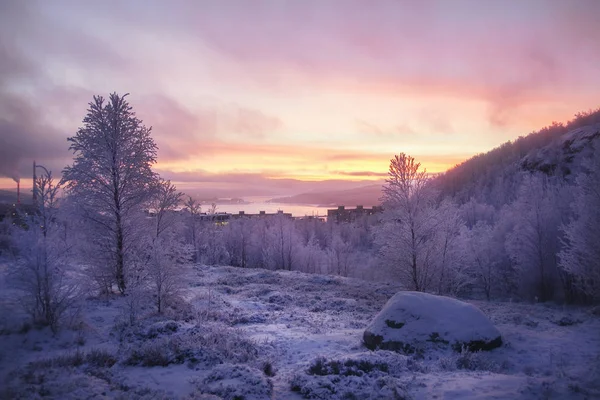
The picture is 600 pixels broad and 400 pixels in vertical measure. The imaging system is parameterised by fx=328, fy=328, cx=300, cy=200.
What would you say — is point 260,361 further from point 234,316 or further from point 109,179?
point 109,179

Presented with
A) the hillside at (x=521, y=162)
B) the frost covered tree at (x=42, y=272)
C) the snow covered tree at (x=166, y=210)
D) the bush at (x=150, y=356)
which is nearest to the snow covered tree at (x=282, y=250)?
the snow covered tree at (x=166, y=210)

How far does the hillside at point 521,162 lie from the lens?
63406 mm

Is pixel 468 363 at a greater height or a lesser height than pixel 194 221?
lesser

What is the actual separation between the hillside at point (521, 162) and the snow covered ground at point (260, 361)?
24.8 m

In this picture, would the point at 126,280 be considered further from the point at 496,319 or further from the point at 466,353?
the point at 496,319

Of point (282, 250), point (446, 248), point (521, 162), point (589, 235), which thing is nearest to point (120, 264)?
point (446, 248)

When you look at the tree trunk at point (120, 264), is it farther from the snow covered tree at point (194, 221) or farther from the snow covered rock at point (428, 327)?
the snow covered tree at point (194, 221)

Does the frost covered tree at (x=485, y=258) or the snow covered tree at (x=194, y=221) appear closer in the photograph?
the frost covered tree at (x=485, y=258)

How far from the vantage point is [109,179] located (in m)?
19.7

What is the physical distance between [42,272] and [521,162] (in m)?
92.1

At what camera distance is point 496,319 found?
61.1ft

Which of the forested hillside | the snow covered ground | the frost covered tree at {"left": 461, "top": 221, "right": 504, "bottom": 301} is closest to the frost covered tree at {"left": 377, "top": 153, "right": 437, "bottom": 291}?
the forested hillside

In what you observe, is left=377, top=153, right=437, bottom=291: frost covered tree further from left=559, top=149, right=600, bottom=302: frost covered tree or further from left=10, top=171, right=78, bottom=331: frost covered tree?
left=10, top=171, right=78, bottom=331: frost covered tree

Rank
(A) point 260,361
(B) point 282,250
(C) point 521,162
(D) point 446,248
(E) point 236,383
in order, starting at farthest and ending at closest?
1. (C) point 521,162
2. (B) point 282,250
3. (D) point 446,248
4. (A) point 260,361
5. (E) point 236,383
